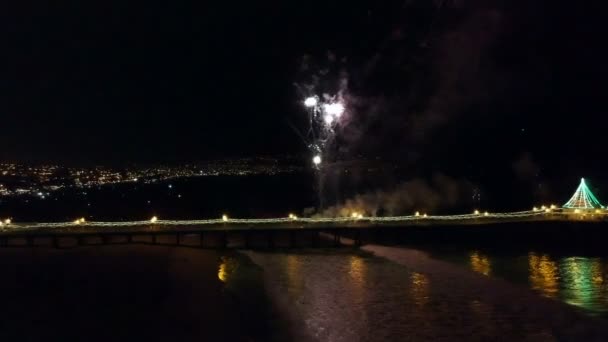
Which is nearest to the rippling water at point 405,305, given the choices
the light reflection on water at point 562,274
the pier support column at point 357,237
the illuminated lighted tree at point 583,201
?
the light reflection on water at point 562,274

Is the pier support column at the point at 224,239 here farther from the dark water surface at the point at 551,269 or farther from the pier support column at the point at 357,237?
the dark water surface at the point at 551,269

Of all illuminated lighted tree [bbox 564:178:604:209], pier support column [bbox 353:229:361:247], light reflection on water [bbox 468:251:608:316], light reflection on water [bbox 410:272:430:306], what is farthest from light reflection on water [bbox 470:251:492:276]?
illuminated lighted tree [bbox 564:178:604:209]

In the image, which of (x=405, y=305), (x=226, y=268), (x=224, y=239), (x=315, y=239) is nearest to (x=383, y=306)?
(x=405, y=305)

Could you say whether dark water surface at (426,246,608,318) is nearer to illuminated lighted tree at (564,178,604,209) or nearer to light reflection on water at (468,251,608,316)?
light reflection on water at (468,251,608,316)

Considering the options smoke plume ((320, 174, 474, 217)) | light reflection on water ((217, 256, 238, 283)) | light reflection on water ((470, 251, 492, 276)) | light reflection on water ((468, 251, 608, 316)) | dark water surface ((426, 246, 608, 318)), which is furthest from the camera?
smoke plume ((320, 174, 474, 217))

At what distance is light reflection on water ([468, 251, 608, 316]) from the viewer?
1781cm

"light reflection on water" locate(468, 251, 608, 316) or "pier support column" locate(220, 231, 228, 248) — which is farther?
"pier support column" locate(220, 231, 228, 248)

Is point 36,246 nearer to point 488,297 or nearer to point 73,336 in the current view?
point 73,336

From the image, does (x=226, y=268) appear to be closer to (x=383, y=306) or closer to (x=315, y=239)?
(x=383, y=306)

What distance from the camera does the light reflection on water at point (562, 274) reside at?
17.8 m

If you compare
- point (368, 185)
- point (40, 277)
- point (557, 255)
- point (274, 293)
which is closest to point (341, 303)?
point (274, 293)

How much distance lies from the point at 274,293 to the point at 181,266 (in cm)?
683

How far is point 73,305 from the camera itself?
16.9 m

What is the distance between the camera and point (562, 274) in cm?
2300
